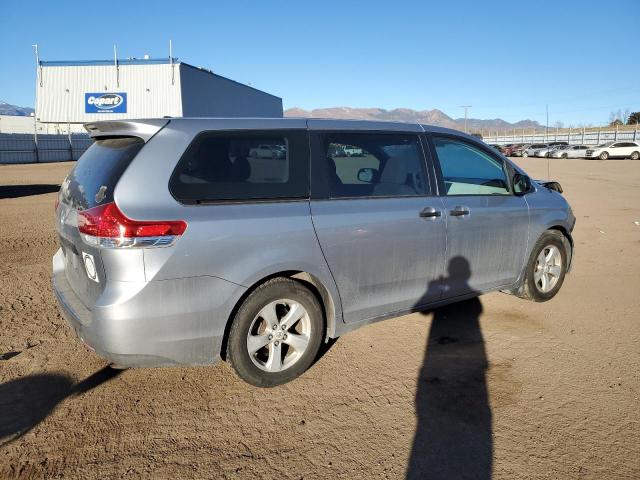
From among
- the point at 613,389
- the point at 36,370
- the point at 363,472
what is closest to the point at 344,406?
the point at 363,472

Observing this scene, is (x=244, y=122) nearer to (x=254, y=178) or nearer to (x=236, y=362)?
(x=254, y=178)

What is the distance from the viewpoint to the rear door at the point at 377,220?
3.43 meters

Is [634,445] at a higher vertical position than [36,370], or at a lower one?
lower

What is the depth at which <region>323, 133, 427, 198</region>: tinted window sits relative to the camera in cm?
356

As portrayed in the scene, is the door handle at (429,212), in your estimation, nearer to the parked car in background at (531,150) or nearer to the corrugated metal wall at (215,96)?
the corrugated metal wall at (215,96)

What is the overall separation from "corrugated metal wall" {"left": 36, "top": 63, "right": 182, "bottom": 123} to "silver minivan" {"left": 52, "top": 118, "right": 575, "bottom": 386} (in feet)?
126

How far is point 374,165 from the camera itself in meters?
3.81

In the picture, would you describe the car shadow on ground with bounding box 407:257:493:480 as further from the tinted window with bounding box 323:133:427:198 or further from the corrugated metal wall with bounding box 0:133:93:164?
the corrugated metal wall with bounding box 0:133:93:164

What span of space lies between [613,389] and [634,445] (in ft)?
2.14

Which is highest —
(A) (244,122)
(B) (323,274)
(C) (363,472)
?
(A) (244,122)

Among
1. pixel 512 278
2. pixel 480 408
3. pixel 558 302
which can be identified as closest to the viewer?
pixel 480 408

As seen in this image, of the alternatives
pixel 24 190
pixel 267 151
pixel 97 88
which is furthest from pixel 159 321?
pixel 97 88

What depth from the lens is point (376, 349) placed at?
3984mm

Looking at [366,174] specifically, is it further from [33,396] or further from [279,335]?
[33,396]
